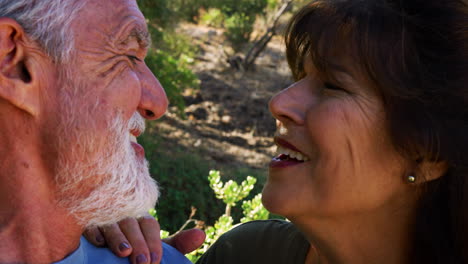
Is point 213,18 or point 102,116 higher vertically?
point 102,116

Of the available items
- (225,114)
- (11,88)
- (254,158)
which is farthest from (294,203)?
(225,114)

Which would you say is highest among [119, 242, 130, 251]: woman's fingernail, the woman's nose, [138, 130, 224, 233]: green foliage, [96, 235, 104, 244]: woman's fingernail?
the woman's nose

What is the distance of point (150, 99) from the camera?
2.09 metres

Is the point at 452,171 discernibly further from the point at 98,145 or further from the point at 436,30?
the point at 98,145

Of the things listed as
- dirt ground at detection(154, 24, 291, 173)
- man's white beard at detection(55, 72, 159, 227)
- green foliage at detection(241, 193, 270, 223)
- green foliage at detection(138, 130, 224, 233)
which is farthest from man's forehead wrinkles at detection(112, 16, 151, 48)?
dirt ground at detection(154, 24, 291, 173)

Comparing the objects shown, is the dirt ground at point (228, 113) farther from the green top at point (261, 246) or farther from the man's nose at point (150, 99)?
the man's nose at point (150, 99)

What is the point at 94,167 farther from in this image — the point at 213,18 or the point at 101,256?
the point at 213,18

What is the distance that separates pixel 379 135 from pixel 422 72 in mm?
286

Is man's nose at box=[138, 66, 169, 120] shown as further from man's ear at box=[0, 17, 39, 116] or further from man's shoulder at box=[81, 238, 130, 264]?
man's shoulder at box=[81, 238, 130, 264]

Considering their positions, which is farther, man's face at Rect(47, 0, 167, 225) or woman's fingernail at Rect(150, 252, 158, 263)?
woman's fingernail at Rect(150, 252, 158, 263)

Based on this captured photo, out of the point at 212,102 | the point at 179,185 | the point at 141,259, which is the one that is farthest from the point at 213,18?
the point at 141,259

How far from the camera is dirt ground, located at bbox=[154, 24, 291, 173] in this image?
952 cm

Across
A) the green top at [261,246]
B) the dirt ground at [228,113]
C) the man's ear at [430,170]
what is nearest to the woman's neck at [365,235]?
the man's ear at [430,170]

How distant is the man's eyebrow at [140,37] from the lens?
207 centimetres
